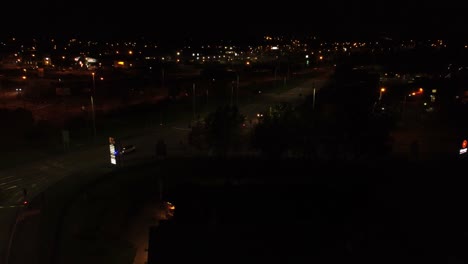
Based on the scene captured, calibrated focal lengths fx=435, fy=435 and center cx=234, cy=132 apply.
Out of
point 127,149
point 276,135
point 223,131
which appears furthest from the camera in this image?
point 127,149

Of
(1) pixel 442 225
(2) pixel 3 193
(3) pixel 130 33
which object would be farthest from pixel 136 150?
(3) pixel 130 33

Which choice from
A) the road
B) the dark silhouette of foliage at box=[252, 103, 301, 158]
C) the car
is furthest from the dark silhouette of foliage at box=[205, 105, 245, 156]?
the car

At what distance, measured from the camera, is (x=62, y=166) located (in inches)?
684

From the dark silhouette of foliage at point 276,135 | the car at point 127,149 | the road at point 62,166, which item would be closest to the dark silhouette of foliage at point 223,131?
the dark silhouette of foliage at point 276,135

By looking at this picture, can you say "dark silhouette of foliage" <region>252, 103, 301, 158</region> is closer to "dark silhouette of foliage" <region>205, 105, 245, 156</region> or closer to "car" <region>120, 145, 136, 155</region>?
"dark silhouette of foliage" <region>205, 105, 245, 156</region>

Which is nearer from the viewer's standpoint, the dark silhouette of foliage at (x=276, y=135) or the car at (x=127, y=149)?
the dark silhouette of foliage at (x=276, y=135)

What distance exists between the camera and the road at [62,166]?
13297 mm

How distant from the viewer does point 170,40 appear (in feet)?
360

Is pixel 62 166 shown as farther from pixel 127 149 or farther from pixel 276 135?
Answer: pixel 276 135

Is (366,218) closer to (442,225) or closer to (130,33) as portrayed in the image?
(442,225)

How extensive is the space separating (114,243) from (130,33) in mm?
108083

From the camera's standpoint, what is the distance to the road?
13297 millimetres

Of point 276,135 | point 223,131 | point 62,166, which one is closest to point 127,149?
point 62,166

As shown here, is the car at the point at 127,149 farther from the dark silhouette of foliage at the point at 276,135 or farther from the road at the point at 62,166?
the dark silhouette of foliage at the point at 276,135
